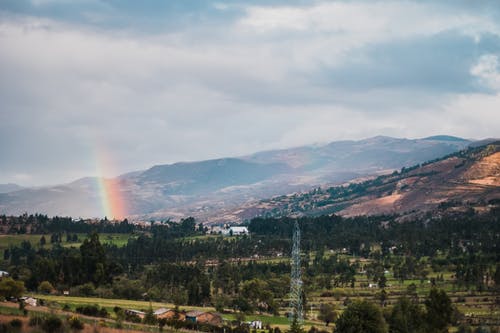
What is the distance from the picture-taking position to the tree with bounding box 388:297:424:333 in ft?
290

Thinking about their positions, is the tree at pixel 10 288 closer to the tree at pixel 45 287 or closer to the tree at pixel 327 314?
the tree at pixel 45 287

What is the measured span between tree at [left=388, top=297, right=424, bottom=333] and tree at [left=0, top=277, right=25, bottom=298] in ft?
180

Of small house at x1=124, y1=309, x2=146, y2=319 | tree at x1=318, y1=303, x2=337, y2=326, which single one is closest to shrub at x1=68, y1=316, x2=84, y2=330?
small house at x1=124, y1=309, x2=146, y2=319

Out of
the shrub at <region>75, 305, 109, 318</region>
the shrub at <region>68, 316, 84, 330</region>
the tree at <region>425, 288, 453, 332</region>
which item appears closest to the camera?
the shrub at <region>68, 316, 84, 330</region>

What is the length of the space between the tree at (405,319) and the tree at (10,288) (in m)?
54.8

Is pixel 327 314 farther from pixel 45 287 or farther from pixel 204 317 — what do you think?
pixel 45 287

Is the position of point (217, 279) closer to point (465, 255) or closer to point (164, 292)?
point (164, 292)

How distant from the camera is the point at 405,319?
89.9m

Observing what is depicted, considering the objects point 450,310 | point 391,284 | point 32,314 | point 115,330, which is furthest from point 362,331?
point 391,284

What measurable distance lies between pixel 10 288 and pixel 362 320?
5139 cm

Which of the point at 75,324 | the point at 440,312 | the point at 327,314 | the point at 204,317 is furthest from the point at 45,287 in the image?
the point at 440,312

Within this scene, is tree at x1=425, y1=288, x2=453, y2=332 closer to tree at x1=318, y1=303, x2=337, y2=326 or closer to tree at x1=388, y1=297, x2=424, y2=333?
tree at x1=388, y1=297, x2=424, y2=333

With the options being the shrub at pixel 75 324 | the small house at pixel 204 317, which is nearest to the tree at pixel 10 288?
the small house at pixel 204 317

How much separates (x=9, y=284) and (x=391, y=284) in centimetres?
8721
